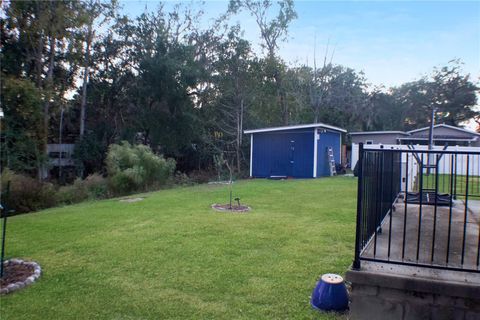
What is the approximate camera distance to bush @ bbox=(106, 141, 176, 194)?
11.2 meters

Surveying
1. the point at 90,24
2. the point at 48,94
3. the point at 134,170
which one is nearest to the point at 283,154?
the point at 134,170

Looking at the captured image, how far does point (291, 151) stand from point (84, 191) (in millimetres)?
8172

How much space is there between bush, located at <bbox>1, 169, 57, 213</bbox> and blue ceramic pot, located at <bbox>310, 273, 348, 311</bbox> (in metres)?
8.59

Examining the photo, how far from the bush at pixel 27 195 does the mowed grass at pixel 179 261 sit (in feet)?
8.52

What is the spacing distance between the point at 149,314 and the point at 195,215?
3.46 m

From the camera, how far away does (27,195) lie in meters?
9.09

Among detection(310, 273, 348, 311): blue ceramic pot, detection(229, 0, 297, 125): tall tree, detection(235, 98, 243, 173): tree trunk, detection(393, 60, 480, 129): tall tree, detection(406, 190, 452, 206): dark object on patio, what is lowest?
detection(310, 273, 348, 311): blue ceramic pot

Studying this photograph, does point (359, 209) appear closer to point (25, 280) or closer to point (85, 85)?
point (25, 280)

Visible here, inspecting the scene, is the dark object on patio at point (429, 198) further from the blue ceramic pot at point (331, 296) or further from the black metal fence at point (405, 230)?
the blue ceramic pot at point (331, 296)

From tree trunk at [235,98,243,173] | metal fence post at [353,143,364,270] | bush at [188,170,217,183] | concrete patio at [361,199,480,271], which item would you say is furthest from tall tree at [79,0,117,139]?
metal fence post at [353,143,364,270]

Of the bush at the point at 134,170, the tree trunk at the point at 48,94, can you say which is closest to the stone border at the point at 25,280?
the bush at the point at 134,170

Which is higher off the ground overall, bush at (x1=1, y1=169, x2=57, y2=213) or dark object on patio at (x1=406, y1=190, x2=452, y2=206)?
dark object on patio at (x1=406, y1=190, x2=452, y2=206)

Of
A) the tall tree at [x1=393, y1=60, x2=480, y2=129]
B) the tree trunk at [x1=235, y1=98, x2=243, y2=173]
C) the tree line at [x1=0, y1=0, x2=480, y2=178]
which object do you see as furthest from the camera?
the tall tree at [x1=393, y1=60, x2=480, y2=129]

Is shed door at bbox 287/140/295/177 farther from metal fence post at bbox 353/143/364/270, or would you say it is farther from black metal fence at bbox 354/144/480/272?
metal fence post at bbox 353/143/364/270
